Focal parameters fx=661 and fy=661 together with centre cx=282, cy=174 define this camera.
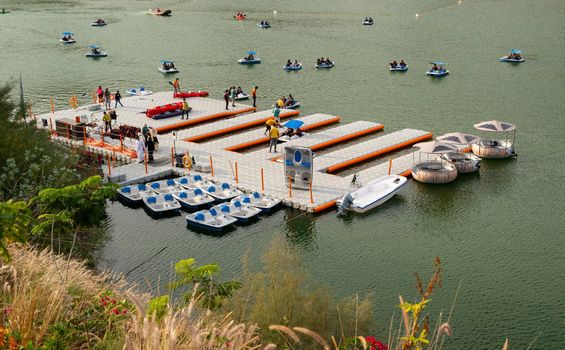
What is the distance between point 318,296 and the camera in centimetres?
1498

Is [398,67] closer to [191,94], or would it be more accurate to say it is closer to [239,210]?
[191,94]

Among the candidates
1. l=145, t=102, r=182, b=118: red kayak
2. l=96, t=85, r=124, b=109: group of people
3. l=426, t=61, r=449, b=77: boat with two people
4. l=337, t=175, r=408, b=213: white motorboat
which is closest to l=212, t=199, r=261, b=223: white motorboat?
l=337, t=175, r=408, b=213: white motorboat

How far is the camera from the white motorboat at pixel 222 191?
2810cm

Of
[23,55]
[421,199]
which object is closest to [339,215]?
[421,199]

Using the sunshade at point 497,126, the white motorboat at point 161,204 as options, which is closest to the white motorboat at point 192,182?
the white motorboat at point 161,204

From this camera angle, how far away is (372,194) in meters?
27.9

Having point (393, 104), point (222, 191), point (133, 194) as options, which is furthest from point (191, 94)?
point (222, 191)

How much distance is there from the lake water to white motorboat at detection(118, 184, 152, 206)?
1.68 ft

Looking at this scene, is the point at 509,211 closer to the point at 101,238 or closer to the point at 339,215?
the point at 339,215

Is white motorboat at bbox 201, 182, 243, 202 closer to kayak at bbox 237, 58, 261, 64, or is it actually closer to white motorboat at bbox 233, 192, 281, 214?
white motorboat at bbox 233, 192, 281, 214

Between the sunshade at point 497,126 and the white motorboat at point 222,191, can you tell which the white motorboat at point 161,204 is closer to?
the white motorboat at point 222,191

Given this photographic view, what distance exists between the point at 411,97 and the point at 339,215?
2440cm

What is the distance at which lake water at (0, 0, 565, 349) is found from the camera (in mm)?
21797

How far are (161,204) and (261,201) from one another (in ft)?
13.9
